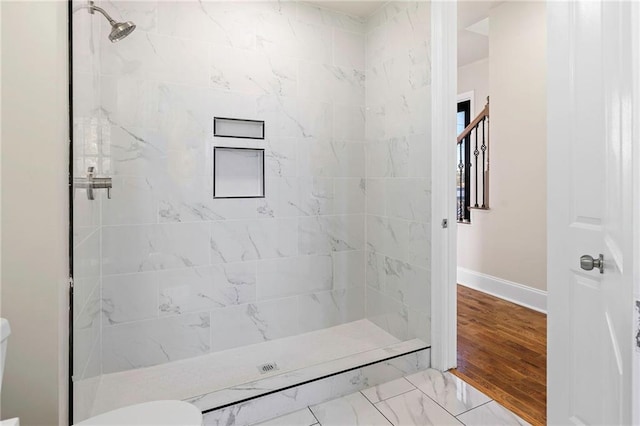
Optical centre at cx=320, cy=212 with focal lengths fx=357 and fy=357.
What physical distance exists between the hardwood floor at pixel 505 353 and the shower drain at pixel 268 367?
3.60 ft

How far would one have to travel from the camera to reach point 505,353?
7.73ft

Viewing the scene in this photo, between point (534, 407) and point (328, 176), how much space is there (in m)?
1.85

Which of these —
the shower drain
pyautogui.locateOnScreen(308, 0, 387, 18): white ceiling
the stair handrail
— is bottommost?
the shower drain

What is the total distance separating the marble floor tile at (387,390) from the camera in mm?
1930

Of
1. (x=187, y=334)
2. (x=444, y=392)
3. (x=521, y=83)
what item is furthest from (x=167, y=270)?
(x=521, y=83)

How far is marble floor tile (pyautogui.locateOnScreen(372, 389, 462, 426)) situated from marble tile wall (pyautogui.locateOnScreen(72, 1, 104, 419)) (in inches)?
53.4

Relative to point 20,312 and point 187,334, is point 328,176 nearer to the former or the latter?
point 187,334

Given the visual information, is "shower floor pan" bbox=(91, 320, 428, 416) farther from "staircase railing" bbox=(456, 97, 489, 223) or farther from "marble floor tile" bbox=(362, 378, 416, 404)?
"staircase railing" bbox=(456, 97, 489, 223)

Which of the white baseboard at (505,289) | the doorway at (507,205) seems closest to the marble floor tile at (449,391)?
the doorway at (507,205)

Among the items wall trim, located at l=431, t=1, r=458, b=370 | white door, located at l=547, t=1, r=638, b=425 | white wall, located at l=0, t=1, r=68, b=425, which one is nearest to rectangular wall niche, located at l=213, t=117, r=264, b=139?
wall trim, located at l=431, t=1, r=458, b=370

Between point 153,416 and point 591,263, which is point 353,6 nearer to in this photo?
point 591,263

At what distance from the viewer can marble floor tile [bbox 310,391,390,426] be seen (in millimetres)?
1729

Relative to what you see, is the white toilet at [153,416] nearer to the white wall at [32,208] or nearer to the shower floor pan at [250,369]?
the white wall at [32,208]

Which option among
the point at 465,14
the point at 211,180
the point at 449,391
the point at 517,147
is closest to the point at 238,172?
the point at 211,180
